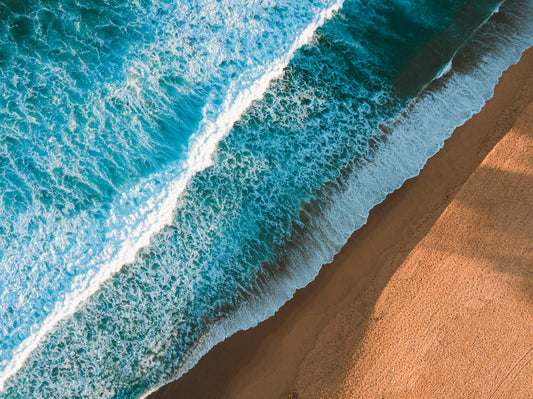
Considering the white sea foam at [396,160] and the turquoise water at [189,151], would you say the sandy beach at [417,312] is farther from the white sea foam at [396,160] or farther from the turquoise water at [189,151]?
→ the turquoise water at [189,151]

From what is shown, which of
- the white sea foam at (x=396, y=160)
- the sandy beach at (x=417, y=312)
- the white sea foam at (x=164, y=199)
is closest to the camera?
the sandy beach at (x=417, y=312)

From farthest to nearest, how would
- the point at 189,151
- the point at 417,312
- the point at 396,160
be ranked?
the point at 189,151 < the point at 396,160 < the point at 417,312

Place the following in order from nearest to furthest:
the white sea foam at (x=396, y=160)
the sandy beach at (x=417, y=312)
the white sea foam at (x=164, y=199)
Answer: the sandy beach at (x=417, y=312) < the white sea foam at (x=396, y=160) < the white sea foam at (x=164, y=199)

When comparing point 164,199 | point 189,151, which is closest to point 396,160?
point 189,151

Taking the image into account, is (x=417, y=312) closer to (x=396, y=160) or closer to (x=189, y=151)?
(x=396, y=160)

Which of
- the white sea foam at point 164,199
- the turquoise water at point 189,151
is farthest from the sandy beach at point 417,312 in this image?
the white sea foam at point 164,199

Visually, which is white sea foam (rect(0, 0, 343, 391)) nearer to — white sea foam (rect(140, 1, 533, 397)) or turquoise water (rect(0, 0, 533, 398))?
turquoise water (rect(0, 0, 533, 398))

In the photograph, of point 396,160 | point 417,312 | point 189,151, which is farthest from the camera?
point 189,151
